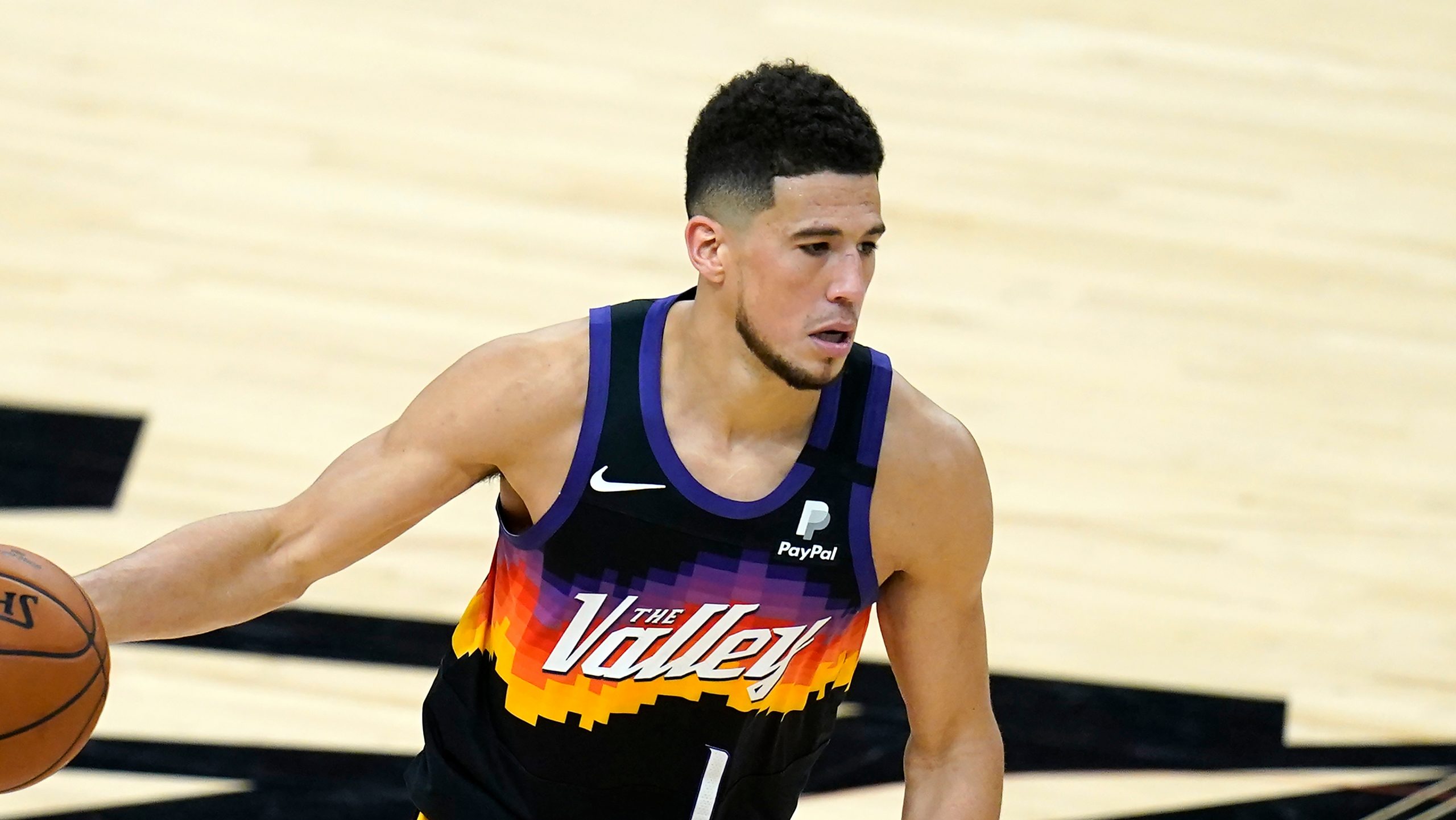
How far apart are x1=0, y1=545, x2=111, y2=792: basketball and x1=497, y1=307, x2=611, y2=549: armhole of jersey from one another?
2.24ft

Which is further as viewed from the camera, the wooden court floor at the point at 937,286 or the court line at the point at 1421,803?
the wooden court floor at the point at 937,286

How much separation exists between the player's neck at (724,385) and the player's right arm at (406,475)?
0.15m

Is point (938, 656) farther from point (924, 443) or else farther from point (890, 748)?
point (890, 748)

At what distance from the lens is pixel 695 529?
2.93 m

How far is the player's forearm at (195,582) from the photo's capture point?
2.73m

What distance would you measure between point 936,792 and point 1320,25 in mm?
7365

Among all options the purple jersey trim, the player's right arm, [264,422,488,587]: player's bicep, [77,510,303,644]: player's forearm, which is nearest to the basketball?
[77,510,303,644]: player's forearm

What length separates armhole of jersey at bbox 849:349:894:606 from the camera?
9.64 feet

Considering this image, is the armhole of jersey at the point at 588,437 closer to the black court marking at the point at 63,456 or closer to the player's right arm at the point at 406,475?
the player's right arm at the point at 406,475

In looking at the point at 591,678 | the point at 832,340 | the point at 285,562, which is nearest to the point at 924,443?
the point at 832,340

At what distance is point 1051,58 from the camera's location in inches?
343

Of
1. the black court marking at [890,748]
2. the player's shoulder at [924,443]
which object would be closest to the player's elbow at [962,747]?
the player's shoulder at [924,443]

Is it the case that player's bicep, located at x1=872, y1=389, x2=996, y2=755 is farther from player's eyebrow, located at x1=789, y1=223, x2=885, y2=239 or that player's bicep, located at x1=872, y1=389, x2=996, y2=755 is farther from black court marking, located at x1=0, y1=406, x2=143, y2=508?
black court marking, located at x1=0, y1=406, x2=143, y2=508

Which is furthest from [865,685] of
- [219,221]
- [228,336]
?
[219,221]
